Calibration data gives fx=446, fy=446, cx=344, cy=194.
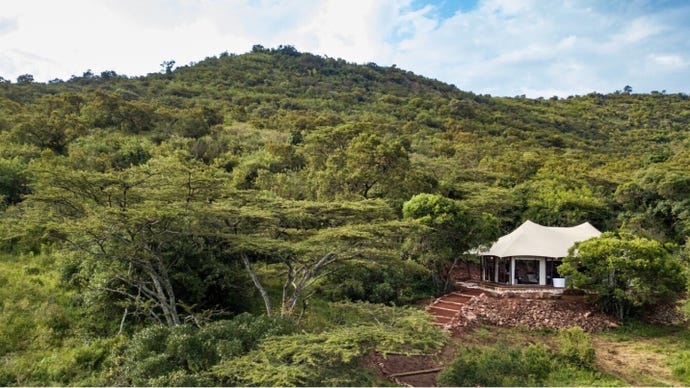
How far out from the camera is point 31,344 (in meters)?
9.83

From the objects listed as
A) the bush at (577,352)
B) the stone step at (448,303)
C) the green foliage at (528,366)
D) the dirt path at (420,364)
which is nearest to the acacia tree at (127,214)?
the dirt path at (420,364)

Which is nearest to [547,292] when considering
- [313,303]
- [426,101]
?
[313,303]

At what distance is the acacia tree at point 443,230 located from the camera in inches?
652

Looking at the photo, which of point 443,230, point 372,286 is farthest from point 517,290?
point 372,286

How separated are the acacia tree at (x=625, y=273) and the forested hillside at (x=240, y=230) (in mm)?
3705

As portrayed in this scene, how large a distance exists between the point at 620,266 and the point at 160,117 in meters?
30.4

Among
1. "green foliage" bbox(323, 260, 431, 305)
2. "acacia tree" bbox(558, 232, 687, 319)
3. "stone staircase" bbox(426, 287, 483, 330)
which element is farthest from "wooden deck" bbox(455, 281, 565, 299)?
"green foliage" bbox(323, 260, 431, 305)

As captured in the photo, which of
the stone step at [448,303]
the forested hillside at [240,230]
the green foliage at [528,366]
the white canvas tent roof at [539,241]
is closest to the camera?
the forested hillside at [240,230]

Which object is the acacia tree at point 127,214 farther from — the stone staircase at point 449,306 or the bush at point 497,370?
the stone staircase at point 449,306

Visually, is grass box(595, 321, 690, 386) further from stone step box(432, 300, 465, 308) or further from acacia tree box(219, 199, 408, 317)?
acacia tree box(219, 199, 408, 317)

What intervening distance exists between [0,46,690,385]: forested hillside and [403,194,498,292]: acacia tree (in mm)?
86

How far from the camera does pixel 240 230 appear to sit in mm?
11453

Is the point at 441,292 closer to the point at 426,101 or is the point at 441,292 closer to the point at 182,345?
the point at 182,345

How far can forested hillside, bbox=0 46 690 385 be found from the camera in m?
8.05
